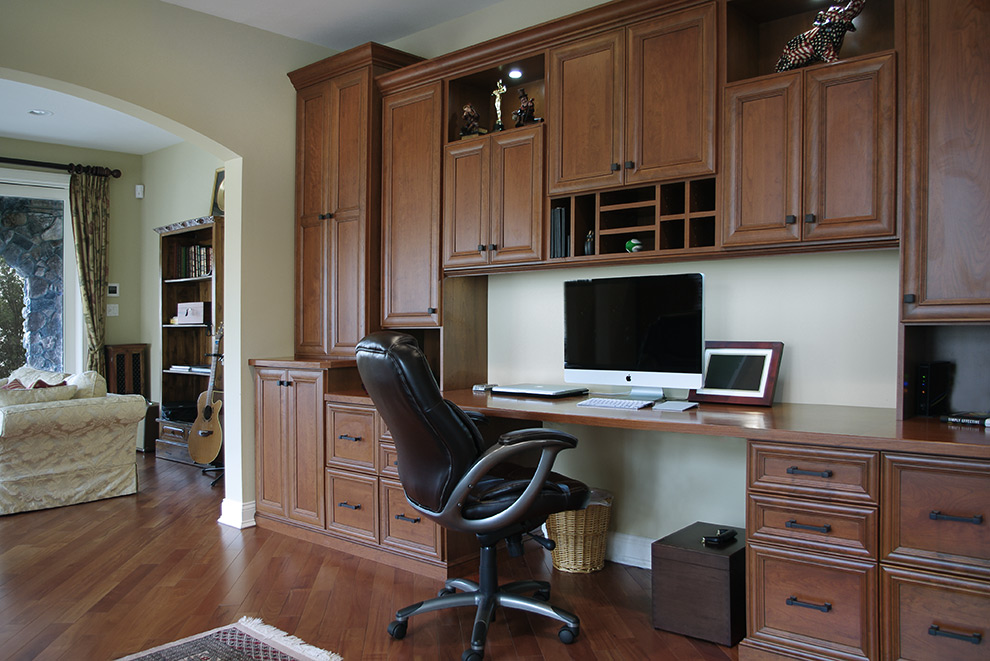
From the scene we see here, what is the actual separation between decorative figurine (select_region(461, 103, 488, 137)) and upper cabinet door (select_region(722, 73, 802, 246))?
1.36m

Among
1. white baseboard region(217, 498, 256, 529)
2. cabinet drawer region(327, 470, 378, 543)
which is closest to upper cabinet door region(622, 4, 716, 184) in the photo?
cabinet drawer region(327, 470, 378, 543)

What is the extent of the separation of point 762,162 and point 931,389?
3.21 feet

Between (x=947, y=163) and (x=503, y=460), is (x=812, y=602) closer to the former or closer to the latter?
(x=503, y=460)

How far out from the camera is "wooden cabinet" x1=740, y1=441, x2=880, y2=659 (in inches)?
84.6

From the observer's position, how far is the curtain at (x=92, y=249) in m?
6.68

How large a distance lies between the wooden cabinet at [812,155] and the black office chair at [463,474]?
3.67 feet

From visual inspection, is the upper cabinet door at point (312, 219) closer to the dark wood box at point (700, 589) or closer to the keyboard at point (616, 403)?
the keyboard at point (616, 403)

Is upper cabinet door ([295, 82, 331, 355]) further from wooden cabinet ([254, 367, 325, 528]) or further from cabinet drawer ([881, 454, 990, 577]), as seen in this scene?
cabinet drawer ([881, 454, 990, 577])

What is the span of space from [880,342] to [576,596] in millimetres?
1542

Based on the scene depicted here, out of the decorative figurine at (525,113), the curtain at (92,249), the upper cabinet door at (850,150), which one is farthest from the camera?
the curtain at (92,249)

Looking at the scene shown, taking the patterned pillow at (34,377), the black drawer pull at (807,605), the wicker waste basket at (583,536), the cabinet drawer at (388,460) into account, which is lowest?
the wicker waste basket at (583,536)

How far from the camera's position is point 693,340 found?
2941 millimetres

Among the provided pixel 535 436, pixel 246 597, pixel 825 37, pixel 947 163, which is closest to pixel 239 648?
pixel 246 597

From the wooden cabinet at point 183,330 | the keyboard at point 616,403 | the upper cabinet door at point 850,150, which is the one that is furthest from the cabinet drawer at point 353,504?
the wooden cabinet at point 183,330
